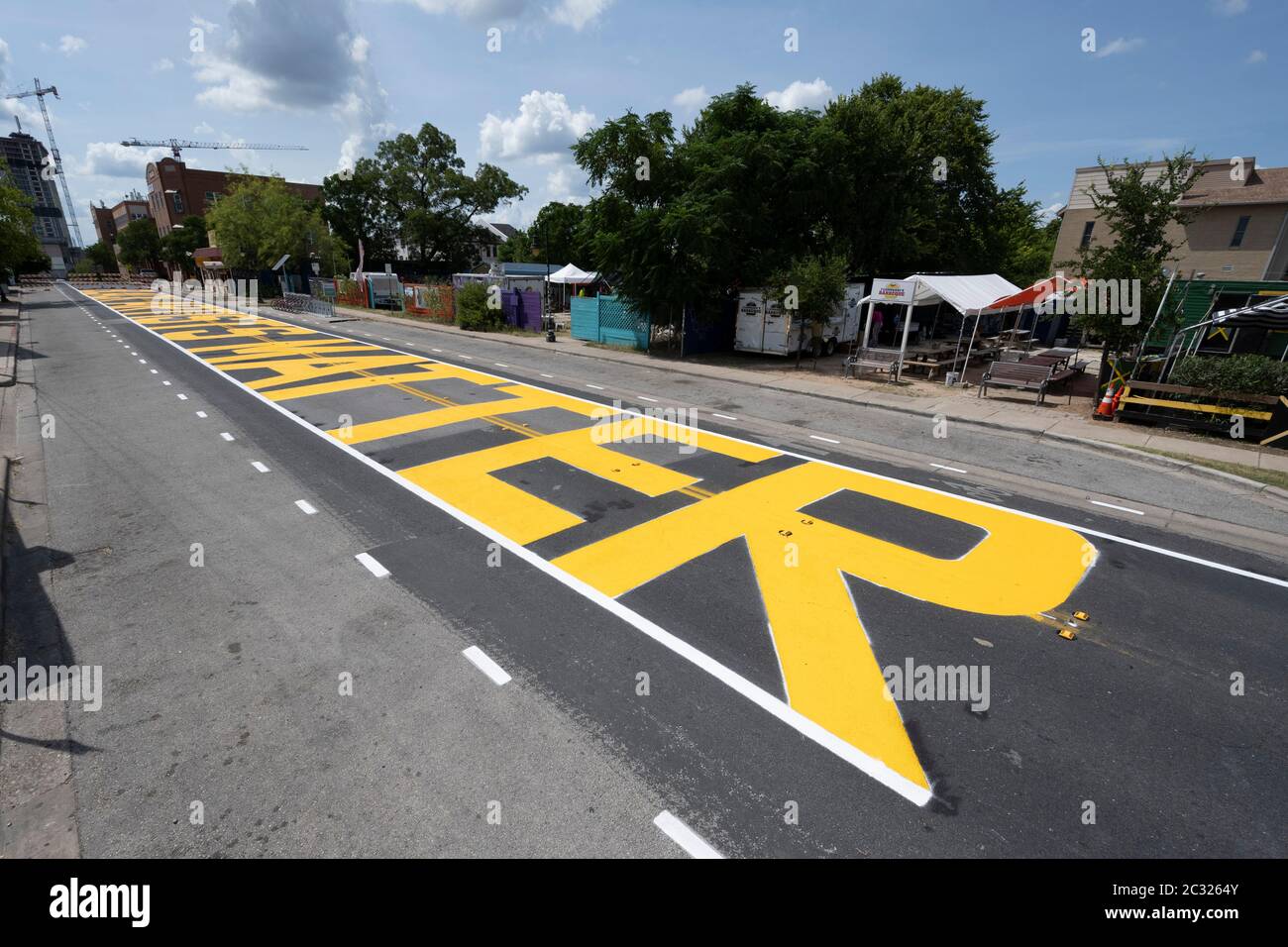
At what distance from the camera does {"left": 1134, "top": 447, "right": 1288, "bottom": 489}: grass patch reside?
9312 mm

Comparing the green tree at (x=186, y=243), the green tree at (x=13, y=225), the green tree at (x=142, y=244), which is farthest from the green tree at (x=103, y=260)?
the green tree at (x=13, y=225)

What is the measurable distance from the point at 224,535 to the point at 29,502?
330 cm

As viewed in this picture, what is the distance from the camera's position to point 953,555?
6.71m

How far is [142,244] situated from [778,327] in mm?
100907

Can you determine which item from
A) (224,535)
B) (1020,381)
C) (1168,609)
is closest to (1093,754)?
(1168,609)

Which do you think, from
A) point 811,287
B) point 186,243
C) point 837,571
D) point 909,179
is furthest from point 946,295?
point 186,243

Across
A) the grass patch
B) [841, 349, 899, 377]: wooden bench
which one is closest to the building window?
[841, 349, 899, 377]: wooden bench

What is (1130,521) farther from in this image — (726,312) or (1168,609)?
(726,312)

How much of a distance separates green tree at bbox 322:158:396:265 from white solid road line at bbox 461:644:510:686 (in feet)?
198

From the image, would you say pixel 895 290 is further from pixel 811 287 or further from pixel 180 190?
pixel 180 190

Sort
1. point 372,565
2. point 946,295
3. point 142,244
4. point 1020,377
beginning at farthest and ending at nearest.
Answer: point 142,244 < point 946,295 < point 1020,377 < point 372,565

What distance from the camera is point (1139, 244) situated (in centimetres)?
1332
